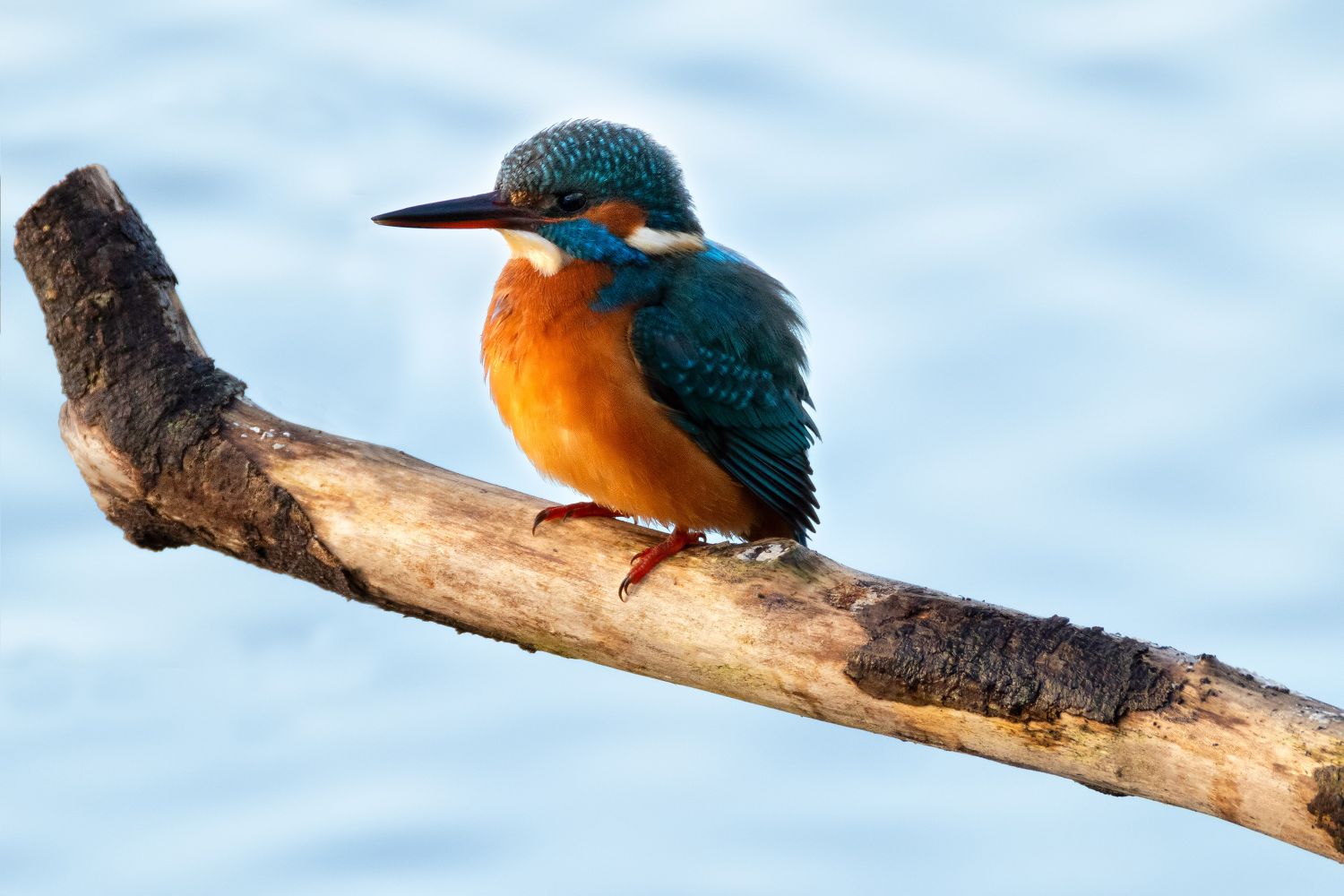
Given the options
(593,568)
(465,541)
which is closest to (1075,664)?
(593,568)

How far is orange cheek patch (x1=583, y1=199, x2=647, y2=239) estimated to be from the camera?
3.99 meters

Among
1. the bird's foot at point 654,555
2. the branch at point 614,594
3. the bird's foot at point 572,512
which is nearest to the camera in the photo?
the branch at point 614,594

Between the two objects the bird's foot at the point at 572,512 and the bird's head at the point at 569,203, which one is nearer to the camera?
the bird's foot at the point at 572,512

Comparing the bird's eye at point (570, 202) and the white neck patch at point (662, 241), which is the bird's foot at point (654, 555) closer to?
the white neck patch at point (662, 241)

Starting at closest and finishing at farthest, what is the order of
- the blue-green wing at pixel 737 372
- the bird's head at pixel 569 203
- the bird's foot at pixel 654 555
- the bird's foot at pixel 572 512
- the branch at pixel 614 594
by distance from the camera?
the branch at pixel 614 594
the bird's foot at pixel 654 555
the bird's foot at pixel 572 512
the blue-green wing at pixel 737 372
the bird's head at pixel 569 203

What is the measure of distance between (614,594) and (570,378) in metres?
0.60

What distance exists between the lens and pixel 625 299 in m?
3.90

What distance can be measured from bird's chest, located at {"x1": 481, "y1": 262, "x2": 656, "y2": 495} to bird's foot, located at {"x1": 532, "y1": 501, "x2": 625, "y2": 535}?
70mm

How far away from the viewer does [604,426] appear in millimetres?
3775

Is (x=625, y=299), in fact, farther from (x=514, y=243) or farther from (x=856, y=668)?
(x=856, y=668)

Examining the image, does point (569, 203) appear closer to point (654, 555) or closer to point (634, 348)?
point (634, 348)

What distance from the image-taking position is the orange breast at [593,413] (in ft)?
12.4

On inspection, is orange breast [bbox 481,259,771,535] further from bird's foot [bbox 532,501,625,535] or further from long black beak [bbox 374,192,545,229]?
long black beak [bbox 374,192,545,229]

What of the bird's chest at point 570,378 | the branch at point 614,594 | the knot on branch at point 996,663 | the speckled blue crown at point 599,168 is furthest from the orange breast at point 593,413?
the knot on branch at point 996,663
